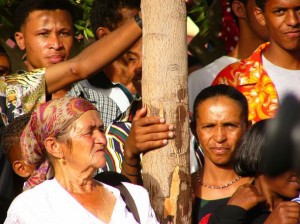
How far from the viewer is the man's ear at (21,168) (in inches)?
137

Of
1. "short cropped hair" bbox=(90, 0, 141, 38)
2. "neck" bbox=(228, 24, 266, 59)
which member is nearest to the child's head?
"short cropped hair" bbox=(90, 0, 141, 38)

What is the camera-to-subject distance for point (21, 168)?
3479mm

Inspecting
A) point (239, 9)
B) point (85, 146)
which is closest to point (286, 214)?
point (85, 146)

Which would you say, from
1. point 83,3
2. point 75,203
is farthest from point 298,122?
point 83,3

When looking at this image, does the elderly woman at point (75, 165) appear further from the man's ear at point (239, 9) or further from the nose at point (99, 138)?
the man's ear at point (239, 9)

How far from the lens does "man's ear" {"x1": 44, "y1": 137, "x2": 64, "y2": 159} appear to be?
9.14 ft

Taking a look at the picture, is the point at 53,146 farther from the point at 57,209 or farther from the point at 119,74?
the point at 119,74

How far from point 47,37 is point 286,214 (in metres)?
2.40

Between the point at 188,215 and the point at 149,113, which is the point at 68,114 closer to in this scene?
the point at 149,113

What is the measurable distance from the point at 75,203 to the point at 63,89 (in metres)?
1.69

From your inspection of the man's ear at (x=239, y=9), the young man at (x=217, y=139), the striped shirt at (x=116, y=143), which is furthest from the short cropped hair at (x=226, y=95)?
the man's ear at (x=239, y=9)

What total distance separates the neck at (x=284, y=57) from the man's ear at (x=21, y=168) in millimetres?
1959

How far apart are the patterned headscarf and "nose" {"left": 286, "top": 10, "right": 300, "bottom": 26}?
6.55ft

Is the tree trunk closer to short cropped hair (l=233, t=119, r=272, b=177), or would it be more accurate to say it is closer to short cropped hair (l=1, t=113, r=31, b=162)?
short cropped hair (l=233, t=119, r=272, b=177)
